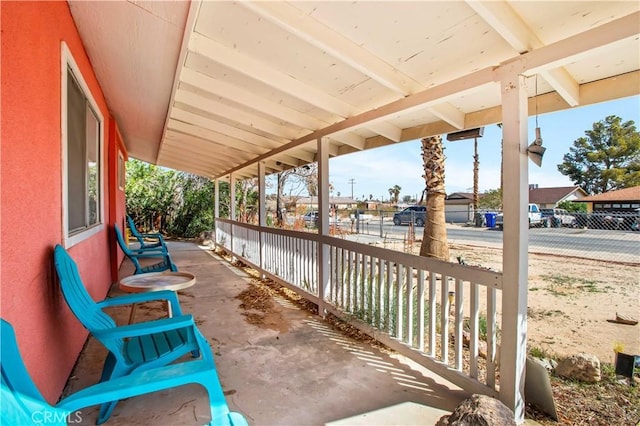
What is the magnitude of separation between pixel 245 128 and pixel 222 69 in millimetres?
1643

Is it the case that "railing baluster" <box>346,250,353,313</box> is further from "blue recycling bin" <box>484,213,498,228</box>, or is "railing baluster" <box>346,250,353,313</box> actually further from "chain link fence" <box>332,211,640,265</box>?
"blue recycling bin" <box>484,213,498,228</box>

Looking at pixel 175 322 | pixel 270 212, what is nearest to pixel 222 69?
pixel 175 322

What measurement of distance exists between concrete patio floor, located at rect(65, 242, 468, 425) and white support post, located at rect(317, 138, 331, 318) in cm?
44

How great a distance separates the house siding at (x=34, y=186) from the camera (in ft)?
4.73

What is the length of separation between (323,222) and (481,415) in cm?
275

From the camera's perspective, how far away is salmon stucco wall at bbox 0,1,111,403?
4.72ft

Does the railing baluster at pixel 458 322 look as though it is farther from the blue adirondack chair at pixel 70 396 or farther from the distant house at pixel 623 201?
the distant house at pixel 623 201

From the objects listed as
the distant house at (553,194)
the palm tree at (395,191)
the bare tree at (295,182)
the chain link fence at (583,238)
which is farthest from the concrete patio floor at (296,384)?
the palm tree at (395,191)

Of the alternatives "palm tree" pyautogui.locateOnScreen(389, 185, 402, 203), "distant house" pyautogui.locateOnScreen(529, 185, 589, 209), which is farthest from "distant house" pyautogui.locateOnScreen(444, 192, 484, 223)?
"palm tree" pyautogui.locateOnScreen(389, 185, 402, 203)

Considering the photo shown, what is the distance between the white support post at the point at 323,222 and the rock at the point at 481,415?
231cm

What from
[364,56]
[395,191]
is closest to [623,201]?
[364,56]

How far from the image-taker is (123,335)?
1785 mm

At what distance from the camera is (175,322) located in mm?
1931

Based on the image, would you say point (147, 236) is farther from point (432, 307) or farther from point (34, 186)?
point (432, 307)
